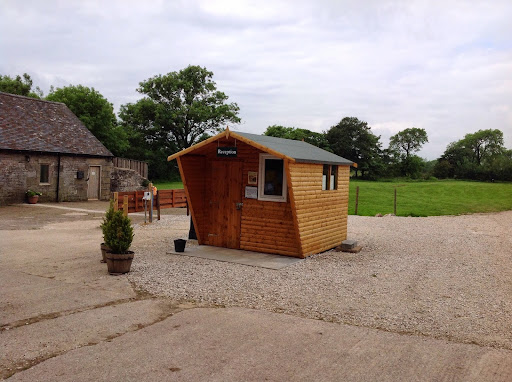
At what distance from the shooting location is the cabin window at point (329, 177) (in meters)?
12.4

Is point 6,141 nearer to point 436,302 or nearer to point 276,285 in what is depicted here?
point 276,285

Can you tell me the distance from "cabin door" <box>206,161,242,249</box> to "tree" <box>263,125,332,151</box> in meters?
54.4

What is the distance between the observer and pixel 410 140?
3278 inches

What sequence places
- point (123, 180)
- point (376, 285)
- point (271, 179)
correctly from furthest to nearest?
point (123, 180) < point (271, 179) < point (376, 285)

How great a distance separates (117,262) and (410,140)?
81.1 m

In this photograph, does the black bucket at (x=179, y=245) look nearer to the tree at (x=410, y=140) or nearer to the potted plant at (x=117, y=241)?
the potted plant at (x=117, y=241)

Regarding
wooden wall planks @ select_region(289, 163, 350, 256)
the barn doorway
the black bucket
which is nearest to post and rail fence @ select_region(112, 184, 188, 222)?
the barn doorway

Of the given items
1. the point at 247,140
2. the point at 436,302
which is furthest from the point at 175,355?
the point at 247,140

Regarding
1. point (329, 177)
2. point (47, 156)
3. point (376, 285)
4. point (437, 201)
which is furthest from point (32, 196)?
point (437, 201)

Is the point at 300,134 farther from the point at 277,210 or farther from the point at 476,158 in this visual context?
the point at 277,210

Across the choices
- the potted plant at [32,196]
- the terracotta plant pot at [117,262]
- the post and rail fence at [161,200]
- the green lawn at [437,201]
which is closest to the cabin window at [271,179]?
the terracotta plant pot at [117,262]

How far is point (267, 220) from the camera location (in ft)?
38.1

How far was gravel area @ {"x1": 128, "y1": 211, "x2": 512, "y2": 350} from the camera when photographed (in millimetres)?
6773

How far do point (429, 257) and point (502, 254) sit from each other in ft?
7.84
